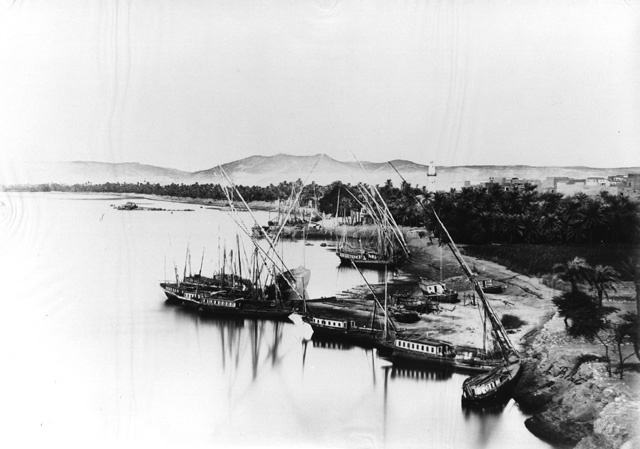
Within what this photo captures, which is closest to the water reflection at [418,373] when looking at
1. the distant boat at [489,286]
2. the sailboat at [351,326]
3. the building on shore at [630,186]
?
the sailboat at [351,326]

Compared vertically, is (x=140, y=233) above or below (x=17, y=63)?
below

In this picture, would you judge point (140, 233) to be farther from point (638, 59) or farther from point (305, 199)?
point (638, 59)

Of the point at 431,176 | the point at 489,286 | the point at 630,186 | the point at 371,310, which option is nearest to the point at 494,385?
the point at 489,286

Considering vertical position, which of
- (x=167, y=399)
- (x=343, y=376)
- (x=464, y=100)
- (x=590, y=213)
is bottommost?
(x=167, y=399)

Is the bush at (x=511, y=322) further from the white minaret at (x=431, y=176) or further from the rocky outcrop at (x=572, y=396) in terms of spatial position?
the white minaret at (x=431, y=176)

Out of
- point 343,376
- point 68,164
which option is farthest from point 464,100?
point 68,164

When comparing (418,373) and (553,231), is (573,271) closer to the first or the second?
(553,231)
